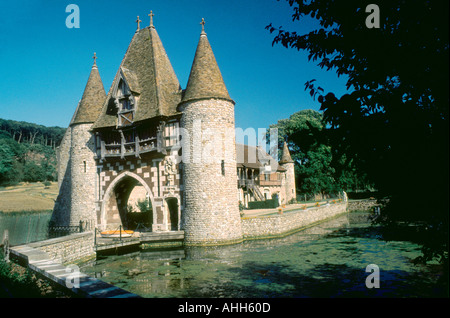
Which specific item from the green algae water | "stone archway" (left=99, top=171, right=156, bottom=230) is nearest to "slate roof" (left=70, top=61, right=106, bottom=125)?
"stone archway" (left=99, top=171, right=156, bottom=230)

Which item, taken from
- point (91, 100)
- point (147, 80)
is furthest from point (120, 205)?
point (147, 80)

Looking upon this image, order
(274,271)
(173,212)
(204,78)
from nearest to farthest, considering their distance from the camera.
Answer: (274,271)
(204,78)
(173,212)

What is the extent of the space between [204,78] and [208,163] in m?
5.11

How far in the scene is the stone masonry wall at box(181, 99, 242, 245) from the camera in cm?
1741

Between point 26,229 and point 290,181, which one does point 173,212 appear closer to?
point 26,229

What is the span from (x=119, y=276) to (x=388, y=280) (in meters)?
9.54

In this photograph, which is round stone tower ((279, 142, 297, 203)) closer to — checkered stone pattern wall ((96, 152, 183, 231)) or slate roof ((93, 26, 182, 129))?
slate roof ((93, 26, 182, 129))

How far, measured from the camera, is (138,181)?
65.9 ft

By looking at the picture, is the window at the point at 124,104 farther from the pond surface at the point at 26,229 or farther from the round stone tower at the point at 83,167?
the pond surface at the point at 26,229

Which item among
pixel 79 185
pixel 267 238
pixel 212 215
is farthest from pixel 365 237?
pixel 79 185

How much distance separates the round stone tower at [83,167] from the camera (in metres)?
20.9

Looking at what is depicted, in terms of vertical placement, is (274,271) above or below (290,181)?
below

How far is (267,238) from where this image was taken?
1991cm
